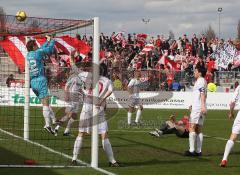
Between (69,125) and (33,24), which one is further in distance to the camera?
(69,125)

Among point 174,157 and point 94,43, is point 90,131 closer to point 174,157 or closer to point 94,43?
point 94,43

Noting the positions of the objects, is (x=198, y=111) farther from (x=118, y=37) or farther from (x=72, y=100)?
(x=118, y=37)

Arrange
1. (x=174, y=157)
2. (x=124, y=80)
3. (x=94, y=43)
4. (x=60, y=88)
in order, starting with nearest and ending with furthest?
(x=94, y=43)
(x=174, y=157)
(x=60, y=88)
(x=124, y=80)

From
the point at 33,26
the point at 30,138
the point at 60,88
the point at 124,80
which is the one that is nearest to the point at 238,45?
the point at 124,80

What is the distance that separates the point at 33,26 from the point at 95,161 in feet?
11.5

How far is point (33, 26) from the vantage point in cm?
1238

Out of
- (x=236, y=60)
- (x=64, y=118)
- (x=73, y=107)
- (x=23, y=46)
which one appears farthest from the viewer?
(x=236, y=60)

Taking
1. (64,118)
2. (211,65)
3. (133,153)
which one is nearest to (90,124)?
(133,153)

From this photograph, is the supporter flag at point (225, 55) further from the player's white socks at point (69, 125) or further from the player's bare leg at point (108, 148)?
the player's bare leg at point (108, 148)

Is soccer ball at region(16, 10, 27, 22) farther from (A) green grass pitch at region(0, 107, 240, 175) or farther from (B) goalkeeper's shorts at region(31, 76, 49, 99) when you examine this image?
(B) goalkeeper's shorts at region(31, 76, 49, 99)

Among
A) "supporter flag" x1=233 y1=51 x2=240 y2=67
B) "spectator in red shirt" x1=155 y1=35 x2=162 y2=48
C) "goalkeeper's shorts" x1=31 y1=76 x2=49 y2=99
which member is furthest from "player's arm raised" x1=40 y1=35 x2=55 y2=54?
"spectator in red shirt" x1=155 y1=35 x2=162 y2=48

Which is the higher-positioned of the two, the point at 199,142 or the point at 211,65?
the point at 211,65

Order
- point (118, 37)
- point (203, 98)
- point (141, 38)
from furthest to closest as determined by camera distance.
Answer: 1. point (141, 38)
2. point (118, 37)
3. point (203, 98)

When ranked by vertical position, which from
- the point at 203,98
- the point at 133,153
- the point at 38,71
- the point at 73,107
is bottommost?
the point at 133,153
